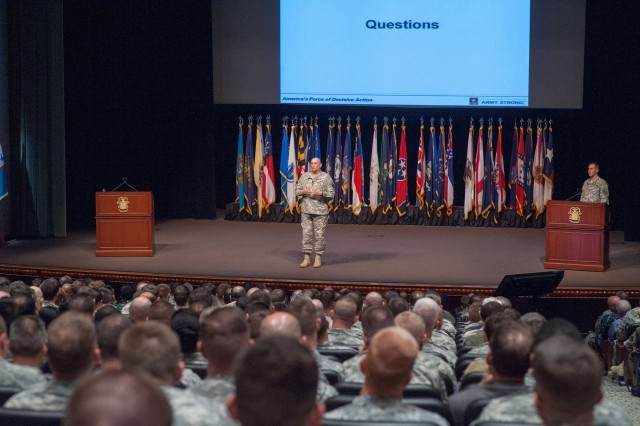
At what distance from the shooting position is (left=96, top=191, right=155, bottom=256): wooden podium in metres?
11.6

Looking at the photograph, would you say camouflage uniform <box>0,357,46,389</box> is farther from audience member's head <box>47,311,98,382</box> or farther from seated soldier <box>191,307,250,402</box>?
seated soldier <box>191,307,250,402</box>

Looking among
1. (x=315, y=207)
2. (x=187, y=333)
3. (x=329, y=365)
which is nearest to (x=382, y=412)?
(x=329, y=365)

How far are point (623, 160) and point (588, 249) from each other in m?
3.66

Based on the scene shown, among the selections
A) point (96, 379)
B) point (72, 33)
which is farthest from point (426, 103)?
point (96, 379)

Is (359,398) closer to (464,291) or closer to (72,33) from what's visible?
(464,291)

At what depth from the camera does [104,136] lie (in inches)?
622

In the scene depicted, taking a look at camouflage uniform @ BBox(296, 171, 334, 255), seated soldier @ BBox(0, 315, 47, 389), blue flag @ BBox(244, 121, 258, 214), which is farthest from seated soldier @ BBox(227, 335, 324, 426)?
blue flag @ BBox(244, 121, 258, 214)

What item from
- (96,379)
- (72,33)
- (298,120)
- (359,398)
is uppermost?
(72,33)

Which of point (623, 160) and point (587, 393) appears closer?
point (587, 393)

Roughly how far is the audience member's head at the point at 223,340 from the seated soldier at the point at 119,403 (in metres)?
1.62

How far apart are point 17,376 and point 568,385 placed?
7.42 feet

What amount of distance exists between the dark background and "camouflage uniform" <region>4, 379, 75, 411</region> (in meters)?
12.7

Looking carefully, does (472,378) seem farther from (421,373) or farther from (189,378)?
(189,378)

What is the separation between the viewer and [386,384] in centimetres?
313
